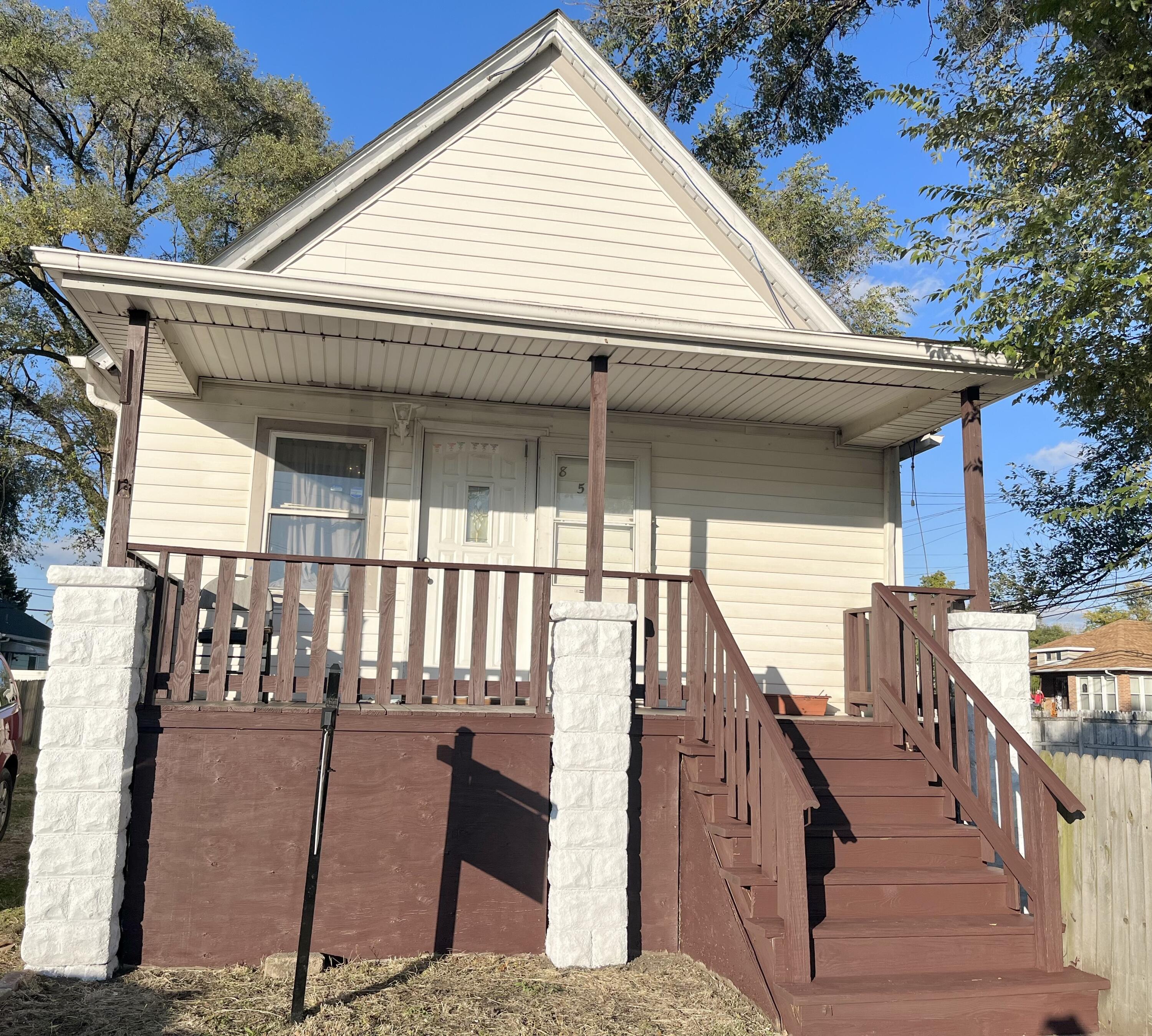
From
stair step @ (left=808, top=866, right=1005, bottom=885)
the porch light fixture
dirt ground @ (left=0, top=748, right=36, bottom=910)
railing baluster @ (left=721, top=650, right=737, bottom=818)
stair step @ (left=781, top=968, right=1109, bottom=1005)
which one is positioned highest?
the porch light fixture

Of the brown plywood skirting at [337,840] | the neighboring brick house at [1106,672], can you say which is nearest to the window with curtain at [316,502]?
the brown plywood skirting at [337,840]

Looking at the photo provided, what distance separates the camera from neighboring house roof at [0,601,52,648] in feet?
112

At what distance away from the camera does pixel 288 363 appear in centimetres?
725

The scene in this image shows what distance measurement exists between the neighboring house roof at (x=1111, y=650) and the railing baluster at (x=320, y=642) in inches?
1259

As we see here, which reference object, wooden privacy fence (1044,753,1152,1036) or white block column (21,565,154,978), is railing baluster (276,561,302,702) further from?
wooden privacy fence (1044,753,1152,1036)

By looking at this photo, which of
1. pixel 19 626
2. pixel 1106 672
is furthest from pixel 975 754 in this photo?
pixel 19 626

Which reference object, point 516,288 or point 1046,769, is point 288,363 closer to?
point 516,288

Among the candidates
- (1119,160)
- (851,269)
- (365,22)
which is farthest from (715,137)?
(1119,160)

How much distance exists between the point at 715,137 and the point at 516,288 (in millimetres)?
13084

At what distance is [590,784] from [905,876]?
1.79 m

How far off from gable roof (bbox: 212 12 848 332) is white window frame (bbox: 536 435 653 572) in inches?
47.5

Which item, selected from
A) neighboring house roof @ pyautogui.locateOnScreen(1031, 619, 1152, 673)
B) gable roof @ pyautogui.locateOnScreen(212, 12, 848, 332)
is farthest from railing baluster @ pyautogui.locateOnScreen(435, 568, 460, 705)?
neighboring house roof @ pyautogui.locateOnScreen(1031, 619, 1152, 673)

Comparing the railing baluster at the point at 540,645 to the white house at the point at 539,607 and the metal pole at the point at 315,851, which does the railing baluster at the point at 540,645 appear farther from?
the metal pole at the point at 315,851

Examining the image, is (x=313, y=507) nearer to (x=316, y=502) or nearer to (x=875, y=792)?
(x=316, y=502)
